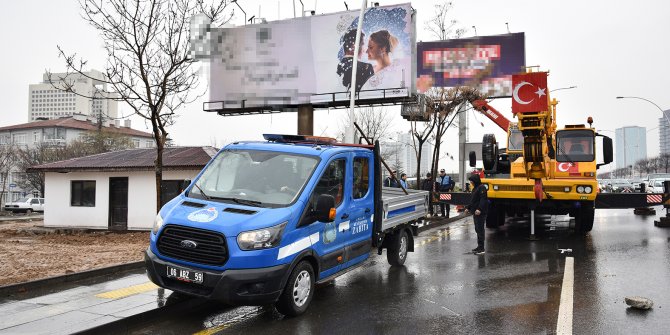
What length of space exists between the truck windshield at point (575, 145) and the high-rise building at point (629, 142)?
6260 cm

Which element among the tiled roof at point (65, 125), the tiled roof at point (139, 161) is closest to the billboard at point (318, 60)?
the tiled roof at point (139, 161)

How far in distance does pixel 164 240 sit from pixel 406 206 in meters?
4.89

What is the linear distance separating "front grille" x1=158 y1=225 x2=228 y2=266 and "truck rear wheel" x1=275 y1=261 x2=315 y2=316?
850 mm

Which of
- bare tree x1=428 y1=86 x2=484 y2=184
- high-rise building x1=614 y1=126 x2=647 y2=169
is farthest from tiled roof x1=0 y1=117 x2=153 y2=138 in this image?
high-rise building x1=614 y1=126 x2=647 y2=169

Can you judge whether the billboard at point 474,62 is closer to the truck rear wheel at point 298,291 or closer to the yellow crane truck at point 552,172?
the yellow crane truck at point 552,172

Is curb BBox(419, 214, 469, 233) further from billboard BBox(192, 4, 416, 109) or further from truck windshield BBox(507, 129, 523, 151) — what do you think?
billboard BBox(192, 4, 416, 109)

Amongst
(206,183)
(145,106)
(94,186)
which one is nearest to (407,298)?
(206,183)

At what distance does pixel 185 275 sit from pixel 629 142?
8495 cm

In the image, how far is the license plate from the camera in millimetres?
5242

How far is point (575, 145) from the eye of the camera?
44.3 feet

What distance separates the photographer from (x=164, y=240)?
553 cm

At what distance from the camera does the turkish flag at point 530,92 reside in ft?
35.0

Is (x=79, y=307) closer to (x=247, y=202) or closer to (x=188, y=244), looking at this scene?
(x=188, y=244)

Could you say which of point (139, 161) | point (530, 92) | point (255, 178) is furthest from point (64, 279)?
point (139, 161)
